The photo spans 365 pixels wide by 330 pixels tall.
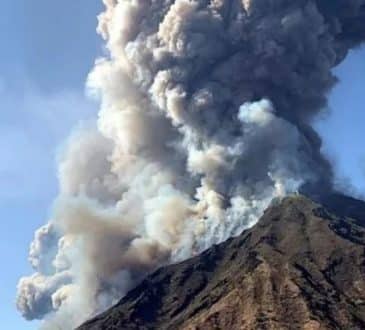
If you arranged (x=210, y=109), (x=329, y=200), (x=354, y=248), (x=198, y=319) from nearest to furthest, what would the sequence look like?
(x=198, y=319) < (x=354, y=248) < (x=210, y=109) < (x=329, y=200)

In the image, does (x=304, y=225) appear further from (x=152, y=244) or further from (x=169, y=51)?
(x=169, y=51)

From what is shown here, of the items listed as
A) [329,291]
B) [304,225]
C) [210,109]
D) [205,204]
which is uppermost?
[210,109]

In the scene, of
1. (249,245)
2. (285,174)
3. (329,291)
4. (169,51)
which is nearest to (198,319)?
(329,291)

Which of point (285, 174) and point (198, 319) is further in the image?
point (285, 174)

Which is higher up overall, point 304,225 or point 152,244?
point 152,244

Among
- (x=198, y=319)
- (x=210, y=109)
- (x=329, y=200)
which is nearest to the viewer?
(x=198, y=319)

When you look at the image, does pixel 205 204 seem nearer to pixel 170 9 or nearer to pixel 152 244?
pixel 152 244

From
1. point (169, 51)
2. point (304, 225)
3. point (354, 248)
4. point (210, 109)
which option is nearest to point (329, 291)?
point (354, 248)
